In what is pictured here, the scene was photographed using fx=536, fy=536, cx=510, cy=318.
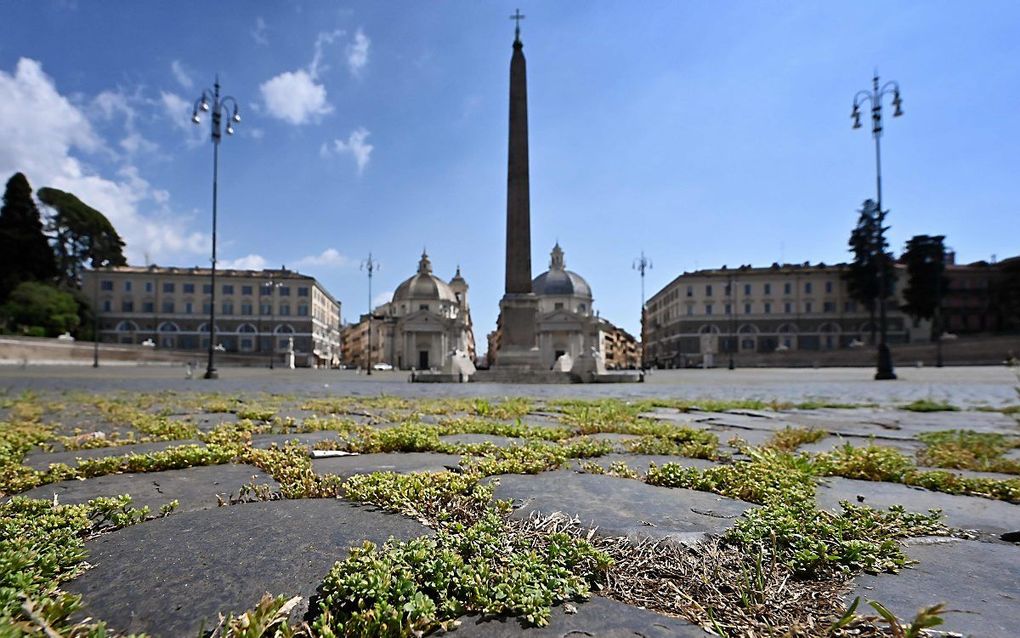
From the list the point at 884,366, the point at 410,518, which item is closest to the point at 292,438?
the point at 410,518

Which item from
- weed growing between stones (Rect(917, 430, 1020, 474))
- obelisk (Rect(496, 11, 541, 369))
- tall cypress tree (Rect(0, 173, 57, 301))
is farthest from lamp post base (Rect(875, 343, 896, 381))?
tall cypress tree (Rect(0, 173, 57, 301))

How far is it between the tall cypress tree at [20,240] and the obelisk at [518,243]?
179 feet

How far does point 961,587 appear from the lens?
1.44m

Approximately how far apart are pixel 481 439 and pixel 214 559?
8.36 feet

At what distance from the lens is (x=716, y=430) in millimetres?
4934

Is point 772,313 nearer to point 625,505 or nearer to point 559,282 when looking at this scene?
point 559,282

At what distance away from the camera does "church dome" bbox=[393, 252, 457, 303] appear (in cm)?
8612

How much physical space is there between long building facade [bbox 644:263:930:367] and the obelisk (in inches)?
2551

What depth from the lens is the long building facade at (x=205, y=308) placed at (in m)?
83.2

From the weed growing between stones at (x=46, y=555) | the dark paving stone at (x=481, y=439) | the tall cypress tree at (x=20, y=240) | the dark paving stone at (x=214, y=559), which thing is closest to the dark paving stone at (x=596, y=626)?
the dark paving stone at (x=214, y=559)

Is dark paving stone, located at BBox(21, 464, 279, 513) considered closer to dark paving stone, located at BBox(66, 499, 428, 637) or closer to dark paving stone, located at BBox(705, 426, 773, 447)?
dark paving stone, located at BBox(66, 499, 428, 637)

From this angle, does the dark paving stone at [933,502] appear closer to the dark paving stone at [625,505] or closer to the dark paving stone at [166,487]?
the dark paving stone at [625,505]

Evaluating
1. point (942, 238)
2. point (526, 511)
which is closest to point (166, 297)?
point (526, 511)

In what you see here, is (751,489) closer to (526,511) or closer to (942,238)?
(526,511)
